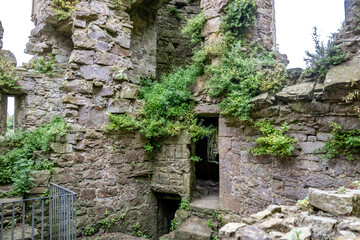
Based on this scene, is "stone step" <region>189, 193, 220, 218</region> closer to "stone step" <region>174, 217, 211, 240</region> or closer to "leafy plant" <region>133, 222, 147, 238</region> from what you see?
"stone step" <region>174, 217, 211, 240</region>

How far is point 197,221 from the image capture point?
5.69 m

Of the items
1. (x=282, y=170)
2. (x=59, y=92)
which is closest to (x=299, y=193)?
(x=282, y=170)

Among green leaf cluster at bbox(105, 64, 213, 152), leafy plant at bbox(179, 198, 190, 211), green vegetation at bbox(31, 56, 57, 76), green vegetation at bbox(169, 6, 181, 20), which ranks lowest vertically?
leafy plant at bbox(179, 198, 190, 211)

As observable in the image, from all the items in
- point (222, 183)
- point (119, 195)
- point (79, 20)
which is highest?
point (79, 20)

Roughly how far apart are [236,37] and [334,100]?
2771 millimetres

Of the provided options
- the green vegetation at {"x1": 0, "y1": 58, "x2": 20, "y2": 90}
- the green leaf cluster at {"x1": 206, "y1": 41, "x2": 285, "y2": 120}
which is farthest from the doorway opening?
the green vegetation at {"x1": 0, "y1": 58, "x2": 20, "y2": 90}

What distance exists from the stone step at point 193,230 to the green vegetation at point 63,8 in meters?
6.07

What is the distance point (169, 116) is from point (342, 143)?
12.7ft

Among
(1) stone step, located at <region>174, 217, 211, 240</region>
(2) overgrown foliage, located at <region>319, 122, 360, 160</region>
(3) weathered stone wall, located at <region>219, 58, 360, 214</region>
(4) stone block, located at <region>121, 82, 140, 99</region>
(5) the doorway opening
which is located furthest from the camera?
(5) the doorway opening

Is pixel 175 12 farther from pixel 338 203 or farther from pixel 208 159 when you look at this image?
pixel 338 203

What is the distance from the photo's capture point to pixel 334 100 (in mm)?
3625

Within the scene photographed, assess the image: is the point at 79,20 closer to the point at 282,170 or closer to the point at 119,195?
the point at 119,195

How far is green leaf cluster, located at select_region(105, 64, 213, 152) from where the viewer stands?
5910 millimetres

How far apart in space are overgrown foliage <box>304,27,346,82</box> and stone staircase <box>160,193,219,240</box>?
12.2 ft
